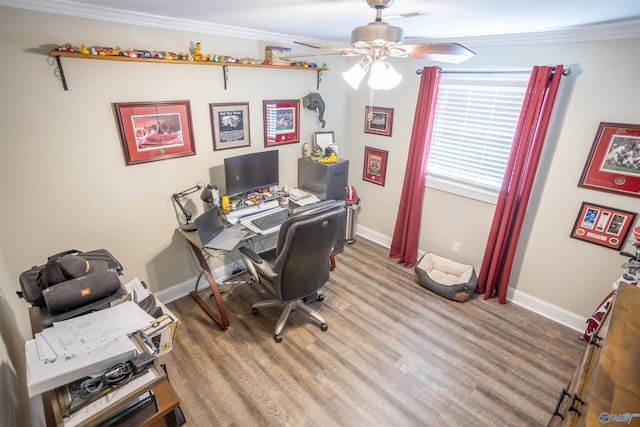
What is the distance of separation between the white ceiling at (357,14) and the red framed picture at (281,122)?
70 centimetres

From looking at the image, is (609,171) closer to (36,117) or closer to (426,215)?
(426,215)

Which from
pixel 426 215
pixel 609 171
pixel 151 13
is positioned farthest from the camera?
pixel 426 215

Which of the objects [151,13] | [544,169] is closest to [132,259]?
[151,13]

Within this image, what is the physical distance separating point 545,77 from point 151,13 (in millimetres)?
2788

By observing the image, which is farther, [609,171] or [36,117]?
A: [609,171]

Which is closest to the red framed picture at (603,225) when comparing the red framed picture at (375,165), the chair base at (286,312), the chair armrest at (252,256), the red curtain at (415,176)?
the red curtain at (415,176)

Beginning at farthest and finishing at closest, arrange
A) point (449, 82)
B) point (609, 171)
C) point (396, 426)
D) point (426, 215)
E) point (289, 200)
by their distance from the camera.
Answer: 1. point (426, 215)
2. point (289, 200)
3. point (449, 82)
4. point (609, 171)
5. point (396, 426)

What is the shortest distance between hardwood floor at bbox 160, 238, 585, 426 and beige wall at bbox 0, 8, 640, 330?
1.88 ft

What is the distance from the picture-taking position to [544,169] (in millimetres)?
2514

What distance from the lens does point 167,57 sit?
85.7 inches

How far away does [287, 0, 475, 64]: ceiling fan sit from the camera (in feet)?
3.95

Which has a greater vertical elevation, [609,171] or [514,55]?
[514,55]

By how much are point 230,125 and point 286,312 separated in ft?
5.53

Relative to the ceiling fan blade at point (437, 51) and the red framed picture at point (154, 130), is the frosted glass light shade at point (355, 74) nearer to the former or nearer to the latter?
the ceiling fan blade at point (437, 51)
